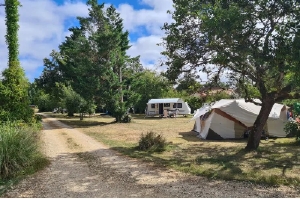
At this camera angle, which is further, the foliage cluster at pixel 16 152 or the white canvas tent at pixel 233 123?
the white canvas tent at pixel 233 123

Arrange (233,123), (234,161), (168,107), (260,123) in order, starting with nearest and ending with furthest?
(234,161) < (260,123) < (233,123) < (168,107)

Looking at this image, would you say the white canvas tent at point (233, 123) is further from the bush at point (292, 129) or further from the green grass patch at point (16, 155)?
the green grass patch at point (16, 155)

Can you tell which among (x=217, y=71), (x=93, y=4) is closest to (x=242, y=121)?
(x=217, y=71)

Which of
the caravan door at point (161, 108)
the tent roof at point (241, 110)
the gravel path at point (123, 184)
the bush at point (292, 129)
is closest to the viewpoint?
the gravel path at point (123, 184)

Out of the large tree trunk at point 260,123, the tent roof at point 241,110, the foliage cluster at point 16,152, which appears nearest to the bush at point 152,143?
the large tree trunk at point 260,123

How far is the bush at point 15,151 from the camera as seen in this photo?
703 centimetres

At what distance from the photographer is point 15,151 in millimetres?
7293

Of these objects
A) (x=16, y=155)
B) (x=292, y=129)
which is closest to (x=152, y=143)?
(x=16, y=155)

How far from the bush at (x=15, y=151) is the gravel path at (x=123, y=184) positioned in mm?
488

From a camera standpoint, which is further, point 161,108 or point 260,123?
point 161,108

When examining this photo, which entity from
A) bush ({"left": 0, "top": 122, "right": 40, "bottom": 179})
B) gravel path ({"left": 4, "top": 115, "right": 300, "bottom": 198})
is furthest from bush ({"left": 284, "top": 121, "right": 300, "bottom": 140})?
bush ({"left": 0, "top": 122, "right": 40, "bottom": 179})

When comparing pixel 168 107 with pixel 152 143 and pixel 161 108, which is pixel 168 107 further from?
pixel 152 143

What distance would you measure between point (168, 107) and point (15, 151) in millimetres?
32465

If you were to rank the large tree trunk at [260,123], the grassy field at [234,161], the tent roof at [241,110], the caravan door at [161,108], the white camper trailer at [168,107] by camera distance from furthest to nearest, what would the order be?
the caravan door at [161,108], the white camper trailer at [168,107], the tent roof at [241,110], the large tree trunk at [260,123], the grassy field at [234,161]
